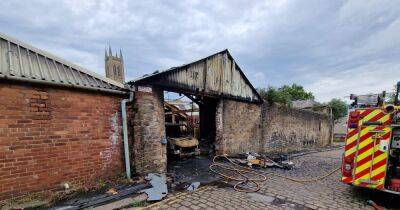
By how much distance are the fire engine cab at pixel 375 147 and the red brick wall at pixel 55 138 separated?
5.86 meters

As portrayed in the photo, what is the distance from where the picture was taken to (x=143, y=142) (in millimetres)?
6238

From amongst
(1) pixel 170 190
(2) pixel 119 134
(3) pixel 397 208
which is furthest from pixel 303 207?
(2) pixel 119 134

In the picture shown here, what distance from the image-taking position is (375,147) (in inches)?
179

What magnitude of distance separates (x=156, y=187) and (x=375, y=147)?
5.13 metres

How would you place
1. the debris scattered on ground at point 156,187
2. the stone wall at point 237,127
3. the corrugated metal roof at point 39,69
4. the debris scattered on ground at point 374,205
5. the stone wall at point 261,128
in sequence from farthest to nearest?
1. the stone wall at point 261,128
2. the stone wall at point 237,127
3. the debris scattered on ground at point 156,187
4. the debris scattered on ground at point 374,205
5. the corrugated metal roof at point 39,69

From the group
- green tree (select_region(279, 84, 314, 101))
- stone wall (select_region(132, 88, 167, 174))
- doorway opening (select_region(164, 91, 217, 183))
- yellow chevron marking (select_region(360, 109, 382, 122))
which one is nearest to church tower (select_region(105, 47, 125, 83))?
green tree (select_region(279, 84, 314, 101))

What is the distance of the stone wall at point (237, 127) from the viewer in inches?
360

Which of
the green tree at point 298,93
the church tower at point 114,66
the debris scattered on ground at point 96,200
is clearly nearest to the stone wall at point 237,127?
the debris scattered on ground at point 96,200

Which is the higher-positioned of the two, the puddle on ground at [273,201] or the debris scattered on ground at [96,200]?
the debris scattered on ground at [96,200]

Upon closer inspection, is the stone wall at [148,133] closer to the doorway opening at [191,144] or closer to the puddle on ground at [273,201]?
the doorway opening at [191,144]

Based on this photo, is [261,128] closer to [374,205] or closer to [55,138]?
[374,205]

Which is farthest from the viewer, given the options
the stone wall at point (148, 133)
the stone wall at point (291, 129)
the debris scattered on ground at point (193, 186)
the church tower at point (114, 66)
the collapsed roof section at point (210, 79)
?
the church tower at point (114, 66)

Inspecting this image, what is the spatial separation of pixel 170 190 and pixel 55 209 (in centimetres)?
242

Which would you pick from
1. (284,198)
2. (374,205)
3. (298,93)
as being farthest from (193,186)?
(298,93)
